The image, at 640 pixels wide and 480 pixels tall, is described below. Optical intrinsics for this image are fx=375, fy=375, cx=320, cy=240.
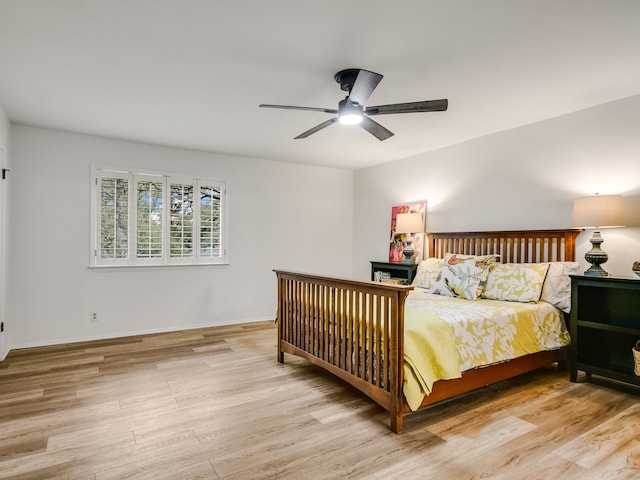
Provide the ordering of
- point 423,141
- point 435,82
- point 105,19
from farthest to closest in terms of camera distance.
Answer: point 423,141 < point 435,82 < point 105,19

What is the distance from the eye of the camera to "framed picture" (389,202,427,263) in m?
5.02

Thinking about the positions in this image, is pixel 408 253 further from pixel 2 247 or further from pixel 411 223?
pixel 2 247

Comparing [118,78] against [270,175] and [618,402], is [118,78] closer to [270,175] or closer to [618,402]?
[270,175]

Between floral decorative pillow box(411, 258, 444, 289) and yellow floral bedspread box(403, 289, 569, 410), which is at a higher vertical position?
floral decorative pillow box(411, 258, 444, 289)

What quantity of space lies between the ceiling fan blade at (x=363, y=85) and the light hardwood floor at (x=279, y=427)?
2201 millimetres

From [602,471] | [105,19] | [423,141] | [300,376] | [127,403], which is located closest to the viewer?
[602,471]

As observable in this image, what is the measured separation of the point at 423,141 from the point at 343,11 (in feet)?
9.27

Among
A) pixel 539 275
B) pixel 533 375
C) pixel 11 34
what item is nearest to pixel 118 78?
pixel 11 34

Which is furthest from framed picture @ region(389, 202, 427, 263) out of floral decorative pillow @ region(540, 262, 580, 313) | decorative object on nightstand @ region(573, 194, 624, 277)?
decorative object on nightstand @ region(573, 194, 624, 277)

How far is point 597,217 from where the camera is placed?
3070 mm

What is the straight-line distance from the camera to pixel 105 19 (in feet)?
6.99

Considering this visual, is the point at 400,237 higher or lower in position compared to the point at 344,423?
higher

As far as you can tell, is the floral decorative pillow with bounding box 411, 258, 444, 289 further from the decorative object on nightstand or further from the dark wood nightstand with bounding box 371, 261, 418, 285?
the decorative object on nightstand

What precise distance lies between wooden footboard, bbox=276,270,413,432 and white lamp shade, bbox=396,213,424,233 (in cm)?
207
